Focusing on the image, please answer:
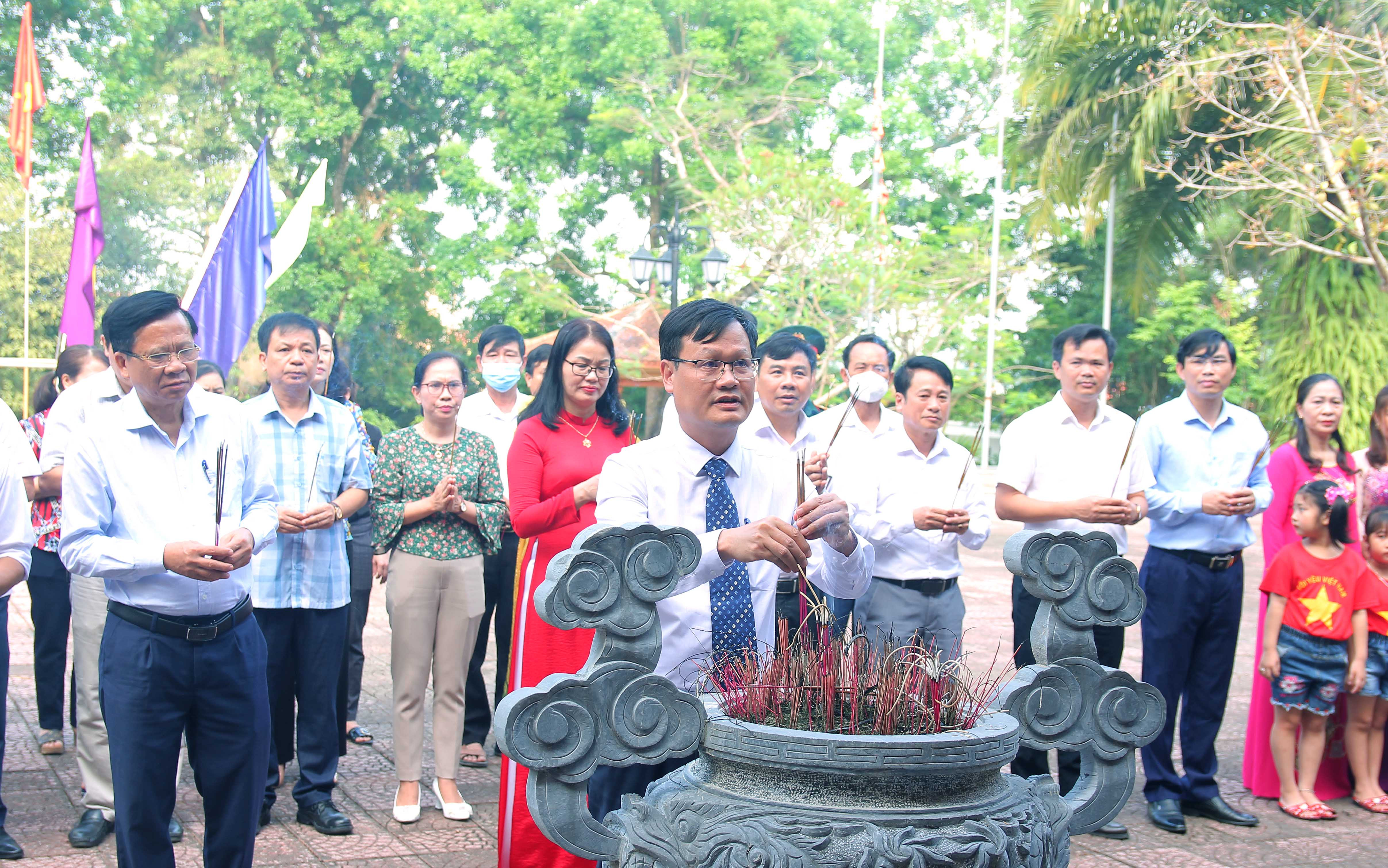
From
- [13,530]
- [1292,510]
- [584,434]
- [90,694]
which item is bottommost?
[90,694]

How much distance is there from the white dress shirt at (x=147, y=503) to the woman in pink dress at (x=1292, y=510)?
427 centimetres

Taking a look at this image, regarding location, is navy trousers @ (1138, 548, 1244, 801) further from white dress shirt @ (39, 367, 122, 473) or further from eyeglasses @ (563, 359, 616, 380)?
white dress shirt @ (39, 367, 122, 473)

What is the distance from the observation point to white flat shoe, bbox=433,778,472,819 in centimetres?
462

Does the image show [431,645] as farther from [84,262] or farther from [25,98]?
[25,98]

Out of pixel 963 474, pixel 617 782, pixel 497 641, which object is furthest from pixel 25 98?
pixel 617 782

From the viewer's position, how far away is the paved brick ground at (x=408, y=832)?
13.8 ft

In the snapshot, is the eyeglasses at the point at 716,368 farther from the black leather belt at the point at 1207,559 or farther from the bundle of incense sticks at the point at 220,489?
the black leather belt at the point at 1207,559

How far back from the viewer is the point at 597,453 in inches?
169

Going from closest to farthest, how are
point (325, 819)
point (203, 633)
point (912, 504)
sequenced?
point (203, 633) < point (325, 819) < point (912, 504)

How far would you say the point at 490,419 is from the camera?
6.20 meters

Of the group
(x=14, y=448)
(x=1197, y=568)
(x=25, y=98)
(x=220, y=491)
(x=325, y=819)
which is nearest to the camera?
(x=220, y=491)

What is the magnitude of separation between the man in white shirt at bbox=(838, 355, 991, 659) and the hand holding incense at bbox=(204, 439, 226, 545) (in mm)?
2397

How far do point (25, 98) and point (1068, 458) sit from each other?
15.3 metres

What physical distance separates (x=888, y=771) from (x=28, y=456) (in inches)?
115
